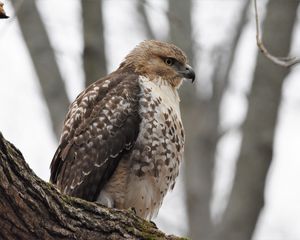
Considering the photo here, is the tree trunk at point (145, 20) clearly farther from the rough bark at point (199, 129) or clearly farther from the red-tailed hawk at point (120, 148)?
the red-tailed hawk at point (120, 148)

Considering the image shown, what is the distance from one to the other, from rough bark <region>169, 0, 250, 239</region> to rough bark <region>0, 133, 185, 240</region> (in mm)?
5279

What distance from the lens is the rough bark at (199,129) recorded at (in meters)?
9.99

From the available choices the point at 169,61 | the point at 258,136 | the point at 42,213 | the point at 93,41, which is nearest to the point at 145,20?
the point at 93,41

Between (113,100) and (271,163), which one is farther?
(271,163)

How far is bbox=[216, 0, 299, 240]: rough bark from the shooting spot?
8578 millimetres

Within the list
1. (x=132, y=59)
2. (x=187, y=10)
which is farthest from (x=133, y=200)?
(x=187, y=10)

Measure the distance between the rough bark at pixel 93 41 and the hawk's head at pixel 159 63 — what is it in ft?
3.34

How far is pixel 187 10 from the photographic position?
446 inches

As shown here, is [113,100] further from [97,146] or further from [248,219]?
[248,219]

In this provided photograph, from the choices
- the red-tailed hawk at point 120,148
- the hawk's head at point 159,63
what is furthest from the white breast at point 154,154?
the hawk's head at point 159,63

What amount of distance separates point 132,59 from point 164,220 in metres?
6.74

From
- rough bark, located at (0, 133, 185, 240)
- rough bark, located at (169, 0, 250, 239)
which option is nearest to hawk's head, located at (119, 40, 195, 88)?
rough bark, located at (0, 133, 185, 240)

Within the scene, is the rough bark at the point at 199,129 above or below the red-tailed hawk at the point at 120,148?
above

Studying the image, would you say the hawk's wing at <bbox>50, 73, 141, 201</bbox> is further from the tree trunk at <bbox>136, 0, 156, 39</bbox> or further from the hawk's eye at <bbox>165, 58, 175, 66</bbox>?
the tree trunk at <bbox>136, 0, 156, 39</bbox>
